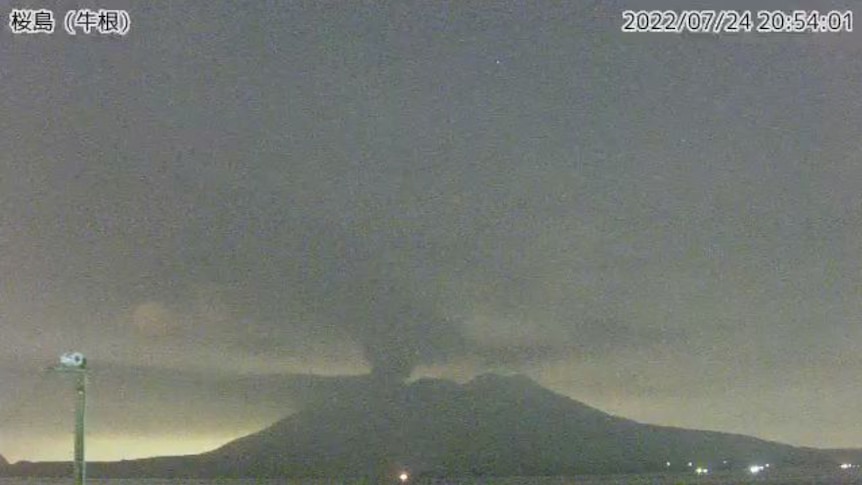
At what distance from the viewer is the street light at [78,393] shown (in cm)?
1341

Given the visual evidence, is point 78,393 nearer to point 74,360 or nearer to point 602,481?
point 74,360

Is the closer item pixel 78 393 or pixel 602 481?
pixel 78 393

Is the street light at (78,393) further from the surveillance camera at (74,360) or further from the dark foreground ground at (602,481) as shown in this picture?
the dark foreground ground at (602,481)

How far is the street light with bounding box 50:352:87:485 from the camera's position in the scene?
13.4 meters

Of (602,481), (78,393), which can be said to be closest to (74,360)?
(78,393)

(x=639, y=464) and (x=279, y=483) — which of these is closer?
(x=279, y=483)

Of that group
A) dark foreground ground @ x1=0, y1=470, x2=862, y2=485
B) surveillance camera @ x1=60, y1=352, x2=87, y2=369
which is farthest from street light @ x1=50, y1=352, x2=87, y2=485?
dark foreground ground @ x1=0, y1=470, x2=862, y2=485

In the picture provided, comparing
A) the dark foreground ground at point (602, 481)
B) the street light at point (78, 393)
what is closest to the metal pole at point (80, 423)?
the street light at point (78, 393)

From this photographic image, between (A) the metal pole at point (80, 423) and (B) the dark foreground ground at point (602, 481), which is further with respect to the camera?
(B) the dark foreground ground at point (602, 481)

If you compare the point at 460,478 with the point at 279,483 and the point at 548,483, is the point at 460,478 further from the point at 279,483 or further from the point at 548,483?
the point at 279,483

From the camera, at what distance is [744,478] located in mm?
51688

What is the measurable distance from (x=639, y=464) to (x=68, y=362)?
64.8m

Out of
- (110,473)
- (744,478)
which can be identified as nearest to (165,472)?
(110,473)

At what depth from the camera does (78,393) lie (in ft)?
45.4
